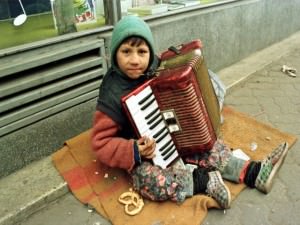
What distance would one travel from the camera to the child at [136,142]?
7.04 feet

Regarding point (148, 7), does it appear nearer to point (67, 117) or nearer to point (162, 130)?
point (67, 117)

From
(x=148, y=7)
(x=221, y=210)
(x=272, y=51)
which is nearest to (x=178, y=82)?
(x=221, y=210)

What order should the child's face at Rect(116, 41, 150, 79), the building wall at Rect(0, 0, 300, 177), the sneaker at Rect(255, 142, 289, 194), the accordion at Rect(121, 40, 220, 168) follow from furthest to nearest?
1. the building wall at Rect(0, 0, 300, 177)
2. the sneaker at Rect(255, 142, 289, 194)
3. the child's face at Rect(116, 41, 150, 79)
4. the accordion at Rect(121, 40, 220, 168)

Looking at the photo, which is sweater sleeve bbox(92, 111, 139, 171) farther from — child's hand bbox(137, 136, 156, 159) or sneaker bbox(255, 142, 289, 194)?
sneaker bbox(255, 142, 289, 194)

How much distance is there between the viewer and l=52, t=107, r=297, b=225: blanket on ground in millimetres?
2176

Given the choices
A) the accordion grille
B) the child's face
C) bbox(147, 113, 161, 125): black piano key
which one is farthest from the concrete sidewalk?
the child's face

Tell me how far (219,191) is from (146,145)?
53cm

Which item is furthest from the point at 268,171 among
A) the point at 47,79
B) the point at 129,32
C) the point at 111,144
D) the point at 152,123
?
the point at 47,79

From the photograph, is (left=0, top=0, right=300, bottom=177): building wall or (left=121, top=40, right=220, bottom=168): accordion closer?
(left=121, top=40, right=220, bottom=168): accordion

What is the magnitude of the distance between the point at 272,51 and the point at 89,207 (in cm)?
382

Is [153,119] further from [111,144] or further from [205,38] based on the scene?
[205,38]

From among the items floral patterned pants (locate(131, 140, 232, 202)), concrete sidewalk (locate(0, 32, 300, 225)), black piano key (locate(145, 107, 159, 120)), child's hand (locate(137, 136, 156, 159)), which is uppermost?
black piano key (locate(145, 107, 159, 120))

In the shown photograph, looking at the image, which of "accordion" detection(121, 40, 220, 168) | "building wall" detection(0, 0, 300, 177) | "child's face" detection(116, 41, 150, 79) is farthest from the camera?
"building wall" detection(0, 0, 300, 177)

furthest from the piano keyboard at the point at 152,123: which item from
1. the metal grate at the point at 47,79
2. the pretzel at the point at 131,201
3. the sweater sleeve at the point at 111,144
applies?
the metal grate at the point at 47,79
